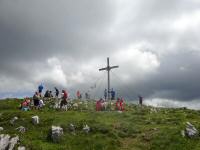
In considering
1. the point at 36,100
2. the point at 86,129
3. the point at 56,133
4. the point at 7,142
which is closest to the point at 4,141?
the point at 7,142

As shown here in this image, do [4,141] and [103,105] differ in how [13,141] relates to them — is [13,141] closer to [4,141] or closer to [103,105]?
[4,141]

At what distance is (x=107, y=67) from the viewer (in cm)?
6756

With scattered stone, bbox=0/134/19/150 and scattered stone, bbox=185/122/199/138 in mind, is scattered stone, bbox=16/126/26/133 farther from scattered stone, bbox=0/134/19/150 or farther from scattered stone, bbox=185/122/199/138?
scattered stone, bbox=185/122/199/138

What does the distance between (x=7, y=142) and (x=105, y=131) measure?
10129 millimetres

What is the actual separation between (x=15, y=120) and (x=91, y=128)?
914 centimetres

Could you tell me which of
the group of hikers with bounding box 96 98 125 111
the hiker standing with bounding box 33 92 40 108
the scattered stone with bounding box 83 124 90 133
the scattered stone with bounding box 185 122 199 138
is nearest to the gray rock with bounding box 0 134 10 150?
the scattered stone with bounding box 83 124 90 133

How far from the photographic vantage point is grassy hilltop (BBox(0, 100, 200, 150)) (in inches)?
1501

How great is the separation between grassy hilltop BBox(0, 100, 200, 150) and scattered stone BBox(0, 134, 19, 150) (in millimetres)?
751

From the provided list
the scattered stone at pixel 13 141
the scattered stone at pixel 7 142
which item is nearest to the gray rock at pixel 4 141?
the scattered stone at pixel 7 142

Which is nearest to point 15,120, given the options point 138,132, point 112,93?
point 138,132

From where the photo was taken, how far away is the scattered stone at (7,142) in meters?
37.6

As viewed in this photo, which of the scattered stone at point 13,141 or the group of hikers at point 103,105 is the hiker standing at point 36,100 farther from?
the scattered stone at point 13,141

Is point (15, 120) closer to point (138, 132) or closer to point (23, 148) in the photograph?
Result: point (23, 148)

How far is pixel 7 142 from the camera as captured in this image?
38.2 m
